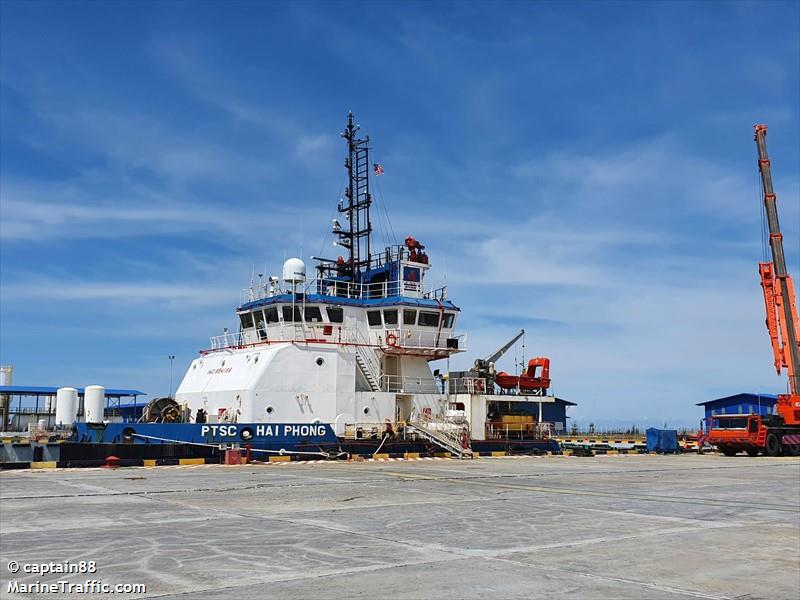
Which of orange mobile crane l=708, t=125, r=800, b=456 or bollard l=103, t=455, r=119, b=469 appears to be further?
orange mobile crane l=708, t=125, r=800, b=456

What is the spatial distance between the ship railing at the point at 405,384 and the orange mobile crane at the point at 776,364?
49.5 feet

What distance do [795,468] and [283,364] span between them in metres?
18.6

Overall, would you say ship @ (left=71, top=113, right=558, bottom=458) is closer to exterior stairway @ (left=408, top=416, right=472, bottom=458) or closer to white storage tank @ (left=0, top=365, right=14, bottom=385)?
exterior stairway @ (left=408, top=416, right=472, bottom=458)

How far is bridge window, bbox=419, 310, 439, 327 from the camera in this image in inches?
1161

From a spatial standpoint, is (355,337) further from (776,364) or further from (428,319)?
(776,364)

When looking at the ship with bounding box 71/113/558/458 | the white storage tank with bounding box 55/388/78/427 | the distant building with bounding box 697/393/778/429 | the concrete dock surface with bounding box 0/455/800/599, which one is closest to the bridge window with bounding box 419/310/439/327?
the ship with bounding box 71/113/558/458

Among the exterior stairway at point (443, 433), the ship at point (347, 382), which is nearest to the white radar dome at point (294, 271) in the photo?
the ship at point (347, 382)

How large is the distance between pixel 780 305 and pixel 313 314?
25.2m

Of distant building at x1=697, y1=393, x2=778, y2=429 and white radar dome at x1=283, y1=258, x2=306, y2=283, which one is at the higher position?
white radar dome at x1=283, y1=258, x2=306, y2=283

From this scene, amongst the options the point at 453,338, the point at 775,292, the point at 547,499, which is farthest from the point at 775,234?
the point at 547,499

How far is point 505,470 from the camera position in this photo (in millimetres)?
22062

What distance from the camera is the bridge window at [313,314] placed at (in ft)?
91.2

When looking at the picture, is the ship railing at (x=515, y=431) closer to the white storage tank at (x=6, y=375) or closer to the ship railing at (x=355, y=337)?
the ship railing at (x=355, y=337)

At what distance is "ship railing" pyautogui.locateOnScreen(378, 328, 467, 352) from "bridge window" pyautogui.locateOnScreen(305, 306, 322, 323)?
2.67 metres
